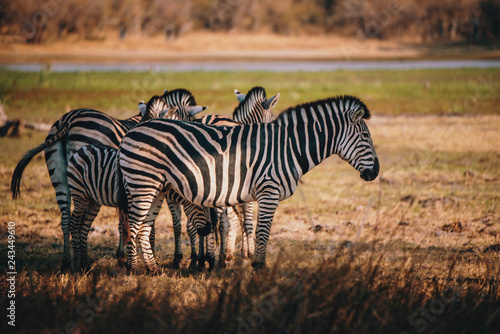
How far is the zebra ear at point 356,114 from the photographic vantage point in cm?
614

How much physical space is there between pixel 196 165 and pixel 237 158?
0.46 m

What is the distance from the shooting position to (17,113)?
21.7m

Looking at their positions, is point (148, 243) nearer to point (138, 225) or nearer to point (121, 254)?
point (138, 225)

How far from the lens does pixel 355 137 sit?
20.2ft

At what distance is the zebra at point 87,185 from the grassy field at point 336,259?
1.64ft

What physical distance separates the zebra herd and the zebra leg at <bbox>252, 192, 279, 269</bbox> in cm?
1

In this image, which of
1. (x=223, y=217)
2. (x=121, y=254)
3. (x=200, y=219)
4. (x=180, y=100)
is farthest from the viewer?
(x=180, y=100)

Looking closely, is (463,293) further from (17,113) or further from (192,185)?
(17,113)

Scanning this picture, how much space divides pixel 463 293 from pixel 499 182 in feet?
22.7

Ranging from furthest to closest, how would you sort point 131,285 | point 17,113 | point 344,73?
point 344,73 < point 17,113 < point 131,285

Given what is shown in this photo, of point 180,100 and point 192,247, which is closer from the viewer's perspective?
point 192,247

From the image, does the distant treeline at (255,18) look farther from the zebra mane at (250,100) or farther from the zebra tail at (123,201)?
the zebra tail at (123,201)

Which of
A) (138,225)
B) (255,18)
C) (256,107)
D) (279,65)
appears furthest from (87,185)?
(255,18)

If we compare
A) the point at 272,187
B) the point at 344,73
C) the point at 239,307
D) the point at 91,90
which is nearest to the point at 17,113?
the point at 91,90
